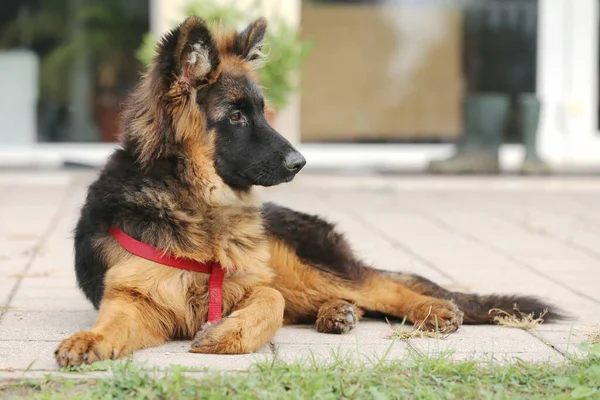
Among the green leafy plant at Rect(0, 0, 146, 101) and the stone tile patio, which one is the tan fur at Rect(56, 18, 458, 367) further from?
the green leafy plant at Rect(0, 0, 146, 101)

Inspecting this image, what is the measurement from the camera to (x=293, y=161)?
4.97m

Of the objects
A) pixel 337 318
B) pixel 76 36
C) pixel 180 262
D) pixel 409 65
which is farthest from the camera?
pixel 409 65

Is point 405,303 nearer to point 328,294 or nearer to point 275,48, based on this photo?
point 328,294

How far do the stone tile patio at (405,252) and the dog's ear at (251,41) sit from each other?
1520 mm

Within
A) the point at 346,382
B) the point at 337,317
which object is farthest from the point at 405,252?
the point at 346,382

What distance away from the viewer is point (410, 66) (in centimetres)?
1580

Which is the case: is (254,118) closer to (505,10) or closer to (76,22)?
(76,22)

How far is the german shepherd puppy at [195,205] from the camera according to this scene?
4.70m

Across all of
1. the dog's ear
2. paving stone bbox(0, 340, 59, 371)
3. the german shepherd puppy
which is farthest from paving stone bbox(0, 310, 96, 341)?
the dog's ear

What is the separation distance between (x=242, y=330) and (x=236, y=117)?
3.74 ft

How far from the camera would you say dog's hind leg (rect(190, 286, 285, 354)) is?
4.53 meters

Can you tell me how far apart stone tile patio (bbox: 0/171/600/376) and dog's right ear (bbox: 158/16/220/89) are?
Result: 135 cm

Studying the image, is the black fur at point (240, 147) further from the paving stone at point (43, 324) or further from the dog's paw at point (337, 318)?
the paving stone at point (43, 324)

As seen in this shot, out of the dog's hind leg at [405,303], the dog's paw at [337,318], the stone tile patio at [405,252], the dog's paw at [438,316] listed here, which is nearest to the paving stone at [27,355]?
the stone tile patio at [405,252]
